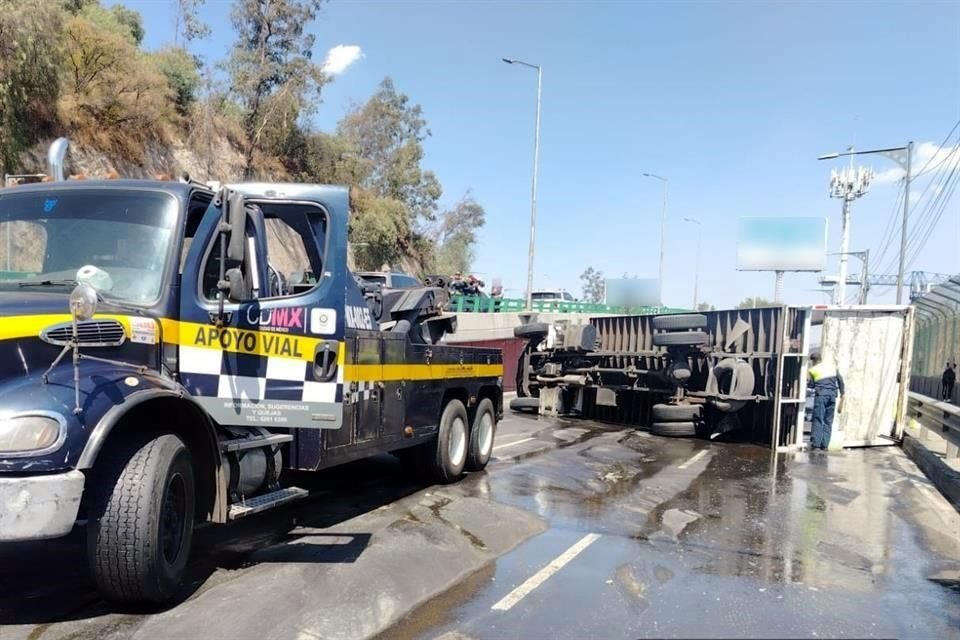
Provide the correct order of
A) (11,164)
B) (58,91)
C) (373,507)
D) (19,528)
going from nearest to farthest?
(19,528) < (373,507) < (11,164) < (58,91)

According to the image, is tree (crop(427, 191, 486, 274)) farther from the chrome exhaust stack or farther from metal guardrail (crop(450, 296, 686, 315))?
the chrome exhaust stack

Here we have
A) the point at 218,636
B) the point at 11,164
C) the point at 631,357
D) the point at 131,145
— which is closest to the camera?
the point at 218,636

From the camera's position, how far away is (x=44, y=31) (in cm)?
1755

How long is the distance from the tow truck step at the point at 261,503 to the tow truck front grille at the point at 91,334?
4.12 feet

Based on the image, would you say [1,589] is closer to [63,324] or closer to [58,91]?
[63,324]

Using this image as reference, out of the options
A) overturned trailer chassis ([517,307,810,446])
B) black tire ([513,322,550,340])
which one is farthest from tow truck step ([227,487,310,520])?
black tire ([513,322,550,340])

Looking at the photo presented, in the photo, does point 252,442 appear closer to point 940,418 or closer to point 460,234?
point 940,418

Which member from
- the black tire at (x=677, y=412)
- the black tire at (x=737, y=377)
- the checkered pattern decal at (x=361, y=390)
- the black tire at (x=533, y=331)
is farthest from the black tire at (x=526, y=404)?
the checkered pattern decal at (x=361, y=390)

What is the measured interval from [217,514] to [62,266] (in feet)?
6.10

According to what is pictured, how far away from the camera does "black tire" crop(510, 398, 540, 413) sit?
1566cm

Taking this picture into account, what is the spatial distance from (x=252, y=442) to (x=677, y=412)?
29.8 feet

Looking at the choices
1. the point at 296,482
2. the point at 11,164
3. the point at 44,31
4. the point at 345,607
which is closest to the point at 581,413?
the point at 296,482

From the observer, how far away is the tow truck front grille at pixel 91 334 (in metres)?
3.80

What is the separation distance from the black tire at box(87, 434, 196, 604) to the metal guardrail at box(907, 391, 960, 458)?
9.58 meters
